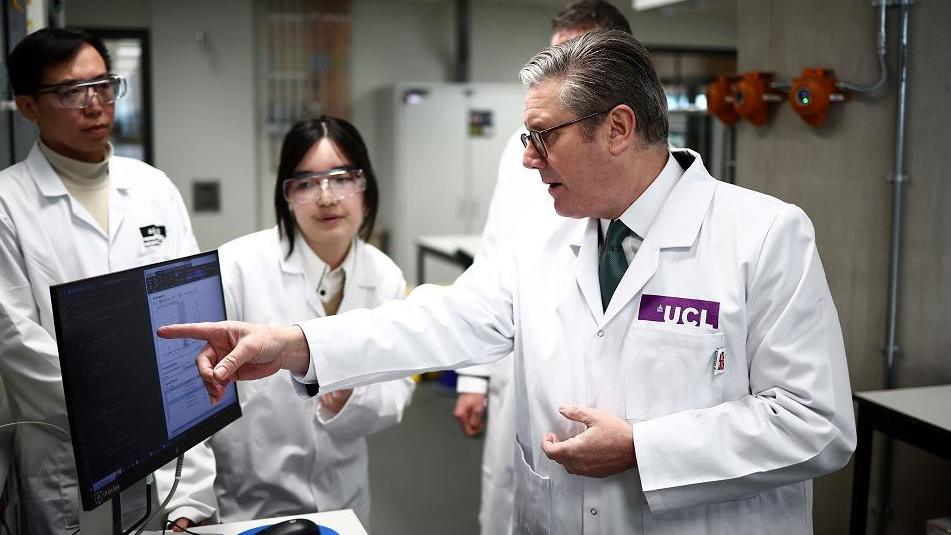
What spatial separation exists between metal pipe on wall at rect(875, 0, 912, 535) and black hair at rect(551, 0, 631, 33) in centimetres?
92

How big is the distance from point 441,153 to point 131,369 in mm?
5563

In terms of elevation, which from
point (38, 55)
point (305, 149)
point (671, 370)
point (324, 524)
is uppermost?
point (38, 55)

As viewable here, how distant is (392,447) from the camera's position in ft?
14.0

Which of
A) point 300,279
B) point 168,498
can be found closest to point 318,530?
point 168,498

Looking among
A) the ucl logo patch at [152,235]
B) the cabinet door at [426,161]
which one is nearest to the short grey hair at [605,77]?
the ucl logo patch at [152,235]

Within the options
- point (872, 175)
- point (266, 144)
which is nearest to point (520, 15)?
point (266, 144)

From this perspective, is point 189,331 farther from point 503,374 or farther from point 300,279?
point 503,374

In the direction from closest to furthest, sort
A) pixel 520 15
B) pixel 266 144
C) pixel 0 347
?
pixel 0 347
pixel 266 144
pixel 520 15

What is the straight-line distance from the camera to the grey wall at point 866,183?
2.46 meters

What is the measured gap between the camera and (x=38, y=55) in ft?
6.47

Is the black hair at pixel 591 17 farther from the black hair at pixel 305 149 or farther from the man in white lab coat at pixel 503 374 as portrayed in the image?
the black hair at pixel 305 149

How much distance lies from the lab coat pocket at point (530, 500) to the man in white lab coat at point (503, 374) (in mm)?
558

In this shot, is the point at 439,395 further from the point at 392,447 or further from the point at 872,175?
the point at 872,175

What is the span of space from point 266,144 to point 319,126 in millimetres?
5071
